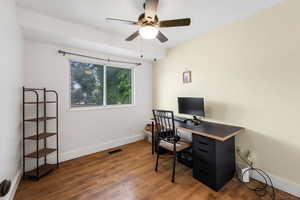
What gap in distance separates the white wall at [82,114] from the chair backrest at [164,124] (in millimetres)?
1377

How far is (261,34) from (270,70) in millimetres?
543

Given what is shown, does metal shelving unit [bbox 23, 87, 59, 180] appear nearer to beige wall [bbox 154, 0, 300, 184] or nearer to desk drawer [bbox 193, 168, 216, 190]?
desk drawer [bbox 193, 168, 216, 190]

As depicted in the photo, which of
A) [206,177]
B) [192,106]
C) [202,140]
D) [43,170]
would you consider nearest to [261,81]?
[192,106]

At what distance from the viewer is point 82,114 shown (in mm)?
2785

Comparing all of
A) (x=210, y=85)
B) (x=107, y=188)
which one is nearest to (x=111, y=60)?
(x=210, y=85)

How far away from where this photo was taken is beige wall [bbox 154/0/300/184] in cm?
165

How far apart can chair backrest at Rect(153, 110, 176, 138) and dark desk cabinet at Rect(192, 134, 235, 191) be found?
0.38 meters

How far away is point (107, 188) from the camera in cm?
181

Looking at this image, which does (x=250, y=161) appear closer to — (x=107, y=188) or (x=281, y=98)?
(x=281, y=98)

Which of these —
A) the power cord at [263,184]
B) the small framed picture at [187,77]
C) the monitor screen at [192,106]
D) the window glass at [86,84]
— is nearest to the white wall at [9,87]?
the window glass at [86,84]

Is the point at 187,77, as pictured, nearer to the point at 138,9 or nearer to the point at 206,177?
the point at 138,9

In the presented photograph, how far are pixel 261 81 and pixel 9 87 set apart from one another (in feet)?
10.8

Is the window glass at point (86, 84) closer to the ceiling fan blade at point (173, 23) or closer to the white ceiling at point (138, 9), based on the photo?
the white ceiling at point (138, 9)

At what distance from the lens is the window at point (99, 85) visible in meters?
2.79
